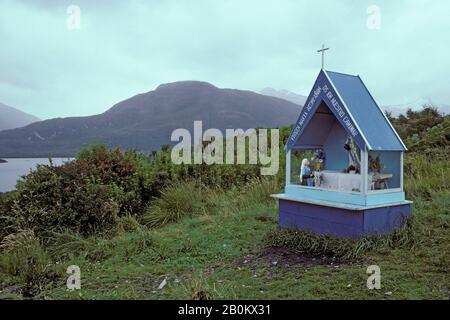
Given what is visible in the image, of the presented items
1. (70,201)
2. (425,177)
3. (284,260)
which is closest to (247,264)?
(284,260)

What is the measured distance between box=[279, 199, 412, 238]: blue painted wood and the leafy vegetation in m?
0.14

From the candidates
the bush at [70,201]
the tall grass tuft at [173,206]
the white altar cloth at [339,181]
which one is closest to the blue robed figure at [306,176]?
the white altar cloth at [339,181]

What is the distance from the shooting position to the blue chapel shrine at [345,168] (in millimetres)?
5262

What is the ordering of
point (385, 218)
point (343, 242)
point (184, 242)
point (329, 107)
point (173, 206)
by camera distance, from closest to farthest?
point (343, 242)
point (385, 218)
point (329, 107)
point (184, 242)
point (173, 206)

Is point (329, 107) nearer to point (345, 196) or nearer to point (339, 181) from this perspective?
point (339, 181)

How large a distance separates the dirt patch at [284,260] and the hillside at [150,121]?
5012mm

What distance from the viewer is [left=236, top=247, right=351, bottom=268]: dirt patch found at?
4.96 m

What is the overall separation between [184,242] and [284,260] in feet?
5.59

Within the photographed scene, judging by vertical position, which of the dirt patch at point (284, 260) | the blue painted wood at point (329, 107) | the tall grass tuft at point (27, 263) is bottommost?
the tall grass tuft at point (27, 263)

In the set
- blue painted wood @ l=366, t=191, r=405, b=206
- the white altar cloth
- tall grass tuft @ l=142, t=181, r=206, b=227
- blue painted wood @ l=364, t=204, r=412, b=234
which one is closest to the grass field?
blue painted wood @ l=364, t=204, r=412, b=234

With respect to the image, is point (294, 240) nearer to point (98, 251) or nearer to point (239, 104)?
point (98, 251)

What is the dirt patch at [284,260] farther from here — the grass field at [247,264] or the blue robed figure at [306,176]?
the blue robed figure at [306,176]

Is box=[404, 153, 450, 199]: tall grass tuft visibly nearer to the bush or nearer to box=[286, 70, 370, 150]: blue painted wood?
box=[286, 70, 370, 150]: blue painted wood

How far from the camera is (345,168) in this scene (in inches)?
237
